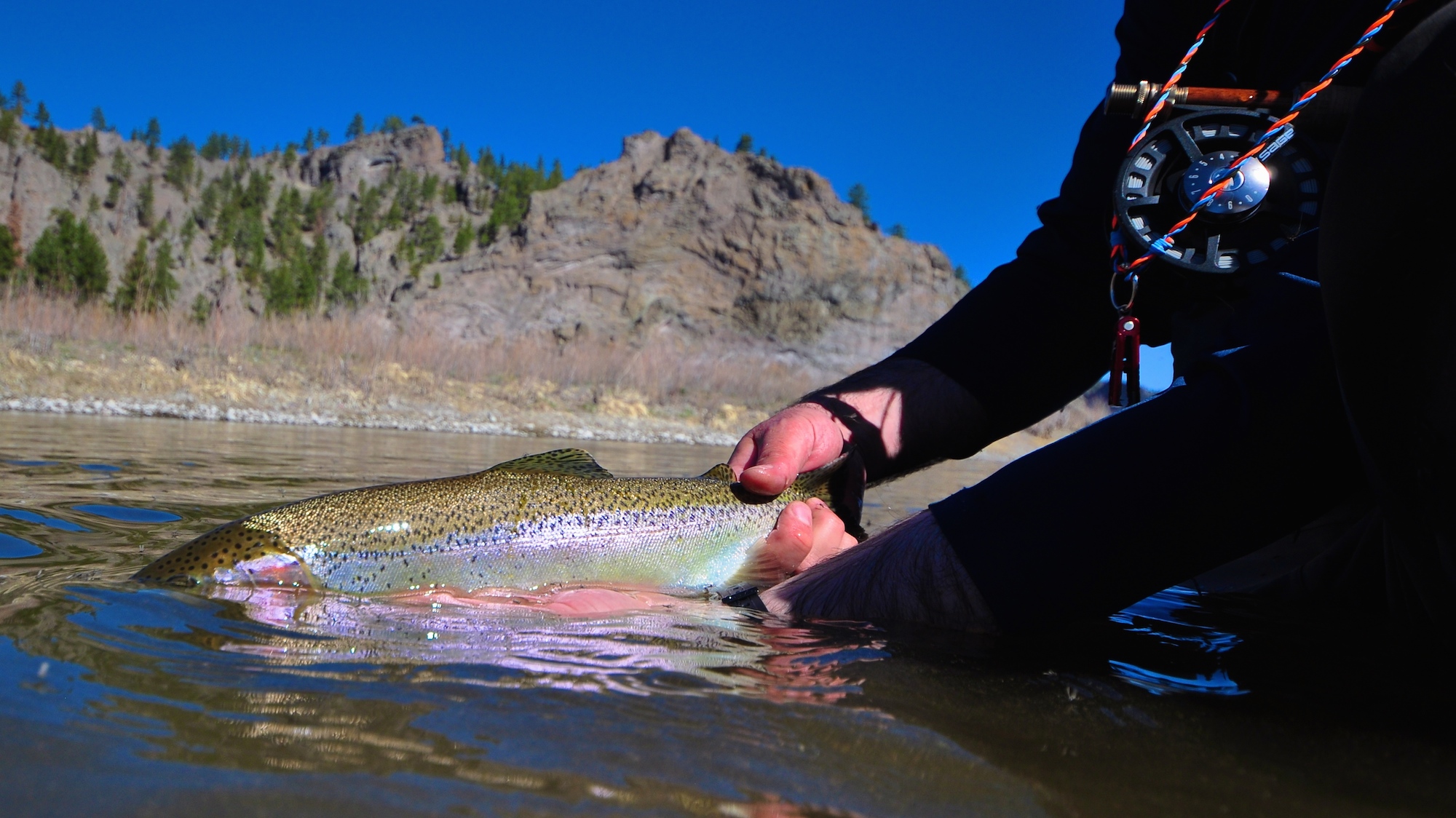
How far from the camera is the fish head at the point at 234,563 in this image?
1868 mm

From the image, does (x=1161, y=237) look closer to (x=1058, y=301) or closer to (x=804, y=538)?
(x=1058, y=301)

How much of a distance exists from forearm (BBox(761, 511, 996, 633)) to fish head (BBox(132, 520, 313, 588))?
110 cm

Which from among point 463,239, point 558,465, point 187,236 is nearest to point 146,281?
point 187,236

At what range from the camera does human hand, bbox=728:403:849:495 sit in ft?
7.39

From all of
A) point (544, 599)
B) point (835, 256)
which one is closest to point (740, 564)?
point (544, 599)

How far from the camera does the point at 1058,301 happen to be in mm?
2574

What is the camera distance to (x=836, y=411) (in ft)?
8.27

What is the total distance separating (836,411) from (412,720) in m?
1.68

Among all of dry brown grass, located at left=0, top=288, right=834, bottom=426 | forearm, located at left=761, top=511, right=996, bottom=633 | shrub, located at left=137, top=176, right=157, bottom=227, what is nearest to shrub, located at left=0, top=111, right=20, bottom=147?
shrub, located at left=137, top=176, right=157, bottom=227

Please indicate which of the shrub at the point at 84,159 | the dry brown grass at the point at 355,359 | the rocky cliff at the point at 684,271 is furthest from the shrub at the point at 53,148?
the dry brown grass at the point at 355,359

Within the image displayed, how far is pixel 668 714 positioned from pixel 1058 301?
194cm

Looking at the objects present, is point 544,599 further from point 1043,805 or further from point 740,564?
point 1043,805

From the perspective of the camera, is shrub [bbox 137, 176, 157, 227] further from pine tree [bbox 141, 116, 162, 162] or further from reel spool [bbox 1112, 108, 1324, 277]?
reel spool [bbox 1112, 108, 1324, 277]

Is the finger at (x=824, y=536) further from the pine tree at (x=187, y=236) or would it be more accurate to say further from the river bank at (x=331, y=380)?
the pine tree at (x=187, y=236)
